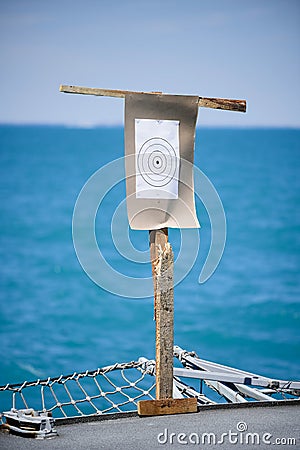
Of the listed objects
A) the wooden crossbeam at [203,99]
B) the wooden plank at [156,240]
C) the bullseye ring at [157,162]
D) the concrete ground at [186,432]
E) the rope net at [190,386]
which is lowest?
the concrete ground at [186,432]

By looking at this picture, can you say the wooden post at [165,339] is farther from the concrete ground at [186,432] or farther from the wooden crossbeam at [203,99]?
the wooden crossbeam at [203,99]

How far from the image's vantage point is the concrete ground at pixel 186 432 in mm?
3096

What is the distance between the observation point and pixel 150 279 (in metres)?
3.75

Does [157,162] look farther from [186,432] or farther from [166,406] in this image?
[186,432]

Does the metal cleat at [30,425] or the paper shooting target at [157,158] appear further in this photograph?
the paper shooting target at [157,158]

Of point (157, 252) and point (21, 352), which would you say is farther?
point (21, 352)

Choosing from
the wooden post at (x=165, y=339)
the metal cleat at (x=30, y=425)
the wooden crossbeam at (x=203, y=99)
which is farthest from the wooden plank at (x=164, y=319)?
the wooden crossbeam at (x=203, y=99)

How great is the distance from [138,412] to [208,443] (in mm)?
457

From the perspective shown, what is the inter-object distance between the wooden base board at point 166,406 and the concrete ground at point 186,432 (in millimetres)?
28

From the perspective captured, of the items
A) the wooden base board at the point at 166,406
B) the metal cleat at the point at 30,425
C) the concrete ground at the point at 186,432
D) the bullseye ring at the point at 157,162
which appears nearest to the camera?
the concrete ground at the point at 186,432

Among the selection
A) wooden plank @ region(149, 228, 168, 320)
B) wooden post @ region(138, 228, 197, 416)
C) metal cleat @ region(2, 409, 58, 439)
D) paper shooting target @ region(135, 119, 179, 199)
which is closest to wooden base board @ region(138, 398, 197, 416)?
wooden post @ region(138, 228, 197, 416)

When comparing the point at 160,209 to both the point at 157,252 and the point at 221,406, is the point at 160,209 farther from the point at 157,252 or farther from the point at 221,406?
the point at 221,406

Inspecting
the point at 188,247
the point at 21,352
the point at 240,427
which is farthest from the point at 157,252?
the point at 21,352

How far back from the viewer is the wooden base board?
349 centimetres
